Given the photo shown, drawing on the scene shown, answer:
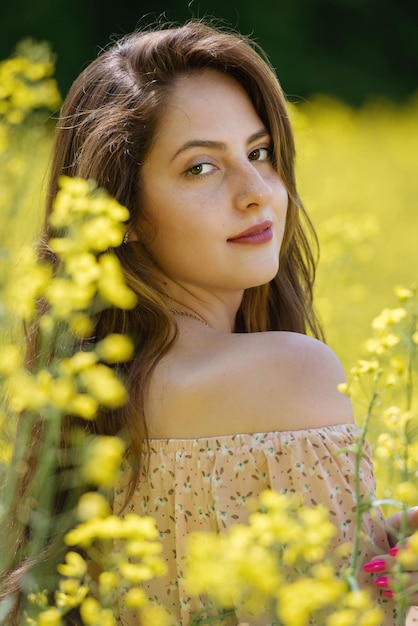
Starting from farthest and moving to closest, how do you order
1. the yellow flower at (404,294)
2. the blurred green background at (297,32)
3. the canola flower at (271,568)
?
the blurred green background at (297,32), the yellow flower at (404,294), the canola flower at (271,568)

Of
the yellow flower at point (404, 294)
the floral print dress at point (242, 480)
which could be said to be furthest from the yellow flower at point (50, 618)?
the yellow flower at point (404, 294)

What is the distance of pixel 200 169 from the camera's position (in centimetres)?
182

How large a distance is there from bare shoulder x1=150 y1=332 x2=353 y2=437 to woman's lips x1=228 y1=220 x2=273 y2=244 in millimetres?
227

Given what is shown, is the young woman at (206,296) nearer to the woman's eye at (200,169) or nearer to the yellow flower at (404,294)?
the woman's eye at (200,169)

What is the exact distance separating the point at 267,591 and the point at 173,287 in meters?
0.94

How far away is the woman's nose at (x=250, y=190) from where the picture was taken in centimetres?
179

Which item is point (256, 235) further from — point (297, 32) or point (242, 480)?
point (297, 32)

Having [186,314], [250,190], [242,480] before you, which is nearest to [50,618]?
[242,480]

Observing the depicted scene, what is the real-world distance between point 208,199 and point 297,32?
815cm

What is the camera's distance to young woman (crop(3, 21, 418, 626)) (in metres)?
1.57

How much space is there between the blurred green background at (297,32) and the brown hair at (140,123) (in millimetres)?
6441

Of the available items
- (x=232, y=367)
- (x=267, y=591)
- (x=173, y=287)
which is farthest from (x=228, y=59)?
(x=267, y=591)

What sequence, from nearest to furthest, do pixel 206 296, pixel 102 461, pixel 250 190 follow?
pixel 102 461
pixel 250 190
pixel 206 296

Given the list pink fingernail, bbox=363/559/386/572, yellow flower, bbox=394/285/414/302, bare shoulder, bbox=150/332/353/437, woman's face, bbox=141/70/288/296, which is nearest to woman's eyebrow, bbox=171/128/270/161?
woman's face, bbox=141/70/288/296
